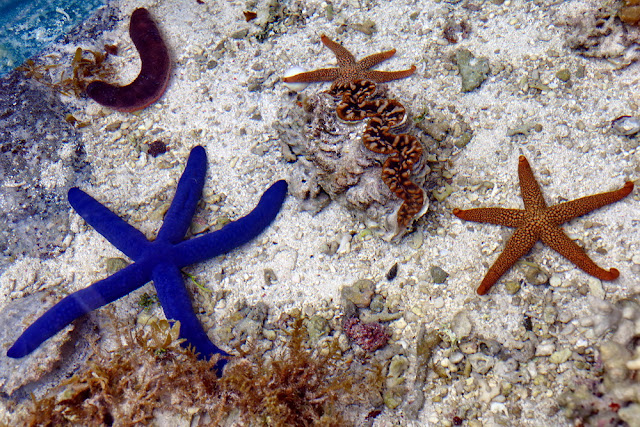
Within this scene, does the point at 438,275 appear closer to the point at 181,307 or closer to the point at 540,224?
the point at 540,224

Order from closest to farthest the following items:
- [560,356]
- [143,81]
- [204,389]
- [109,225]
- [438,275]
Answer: [560,356] → [204,389] → [438,275] → [109,225] → [143,81]

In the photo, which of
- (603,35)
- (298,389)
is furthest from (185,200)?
(603,35)

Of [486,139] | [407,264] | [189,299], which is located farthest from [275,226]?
[486,139]

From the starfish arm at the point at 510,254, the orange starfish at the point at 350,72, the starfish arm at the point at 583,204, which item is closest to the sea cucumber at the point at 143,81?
the orange starfish at the point at 350,72

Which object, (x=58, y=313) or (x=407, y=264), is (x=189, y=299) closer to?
(x=58, y=313)

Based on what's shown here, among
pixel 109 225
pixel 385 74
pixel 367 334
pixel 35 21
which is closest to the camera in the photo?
pixel 367 334

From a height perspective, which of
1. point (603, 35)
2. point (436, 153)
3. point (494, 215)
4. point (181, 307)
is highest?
point (181, 307)
